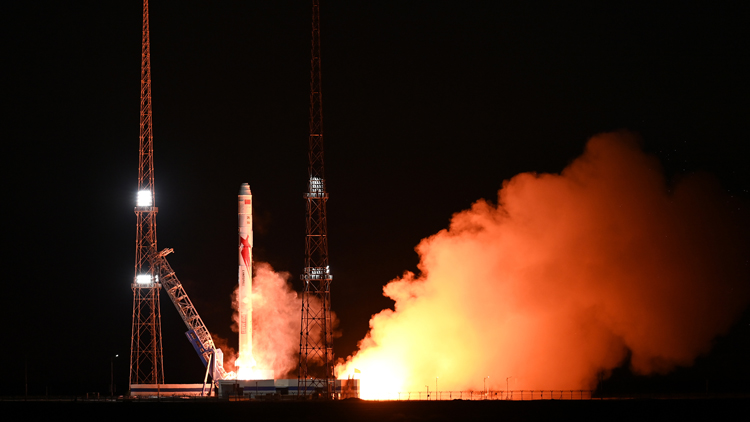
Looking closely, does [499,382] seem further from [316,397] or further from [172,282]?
[172,282]

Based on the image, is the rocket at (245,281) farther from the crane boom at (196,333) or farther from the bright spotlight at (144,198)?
the bright spotlight at (144,198)

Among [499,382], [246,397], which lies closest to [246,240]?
[246,397]

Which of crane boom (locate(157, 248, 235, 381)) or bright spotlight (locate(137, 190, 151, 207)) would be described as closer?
bright spotlight (locate(137, 190, 151, 207))

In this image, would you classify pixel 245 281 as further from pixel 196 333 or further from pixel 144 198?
pixel 144 198

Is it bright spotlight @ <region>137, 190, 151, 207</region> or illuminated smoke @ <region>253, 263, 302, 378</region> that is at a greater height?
bright spotlight @ <region>137, 190, 151, 207</region>

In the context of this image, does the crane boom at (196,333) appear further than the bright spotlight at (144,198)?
Yes

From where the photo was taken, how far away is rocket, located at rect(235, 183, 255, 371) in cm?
7381

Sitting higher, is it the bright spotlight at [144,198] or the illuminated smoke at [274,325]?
the bright spotlight at [144,198]

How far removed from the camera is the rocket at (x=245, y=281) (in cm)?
7381

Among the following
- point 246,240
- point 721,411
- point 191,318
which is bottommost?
point 721,411

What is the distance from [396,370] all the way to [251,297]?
12293mm

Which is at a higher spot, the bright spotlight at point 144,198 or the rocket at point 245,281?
the bright spotlight at point 144,198

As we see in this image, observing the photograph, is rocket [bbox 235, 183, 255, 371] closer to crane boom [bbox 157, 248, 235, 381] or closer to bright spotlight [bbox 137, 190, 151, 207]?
crane boom [bbox 157, 248, 235, 381]

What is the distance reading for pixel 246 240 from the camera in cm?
7462
